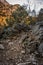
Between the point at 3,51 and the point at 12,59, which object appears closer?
the point at 12,59

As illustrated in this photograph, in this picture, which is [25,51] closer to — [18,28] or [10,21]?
Answer: [18,28]

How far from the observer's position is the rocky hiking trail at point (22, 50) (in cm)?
713

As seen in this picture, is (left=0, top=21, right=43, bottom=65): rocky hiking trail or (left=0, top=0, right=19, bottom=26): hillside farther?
(left=0, top=0, right=19, bottom=26): hillside

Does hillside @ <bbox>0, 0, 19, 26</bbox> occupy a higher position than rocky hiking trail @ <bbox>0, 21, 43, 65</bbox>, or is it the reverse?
rocky hiking trail @ <bbox>0, 21, 43, 65</bbox>

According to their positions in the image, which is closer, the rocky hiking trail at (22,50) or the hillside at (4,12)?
the rocky hiking trail at (22,50)

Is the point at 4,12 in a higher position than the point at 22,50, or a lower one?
lower

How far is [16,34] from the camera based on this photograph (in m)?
9.86

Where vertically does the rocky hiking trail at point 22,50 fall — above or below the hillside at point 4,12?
above

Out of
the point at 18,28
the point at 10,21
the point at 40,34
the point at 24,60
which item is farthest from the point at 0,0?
the point at 24,60

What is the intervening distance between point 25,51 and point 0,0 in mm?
16221

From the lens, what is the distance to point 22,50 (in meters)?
8.03

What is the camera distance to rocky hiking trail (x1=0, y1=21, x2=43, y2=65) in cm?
713

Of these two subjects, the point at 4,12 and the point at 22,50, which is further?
the point at 4,12

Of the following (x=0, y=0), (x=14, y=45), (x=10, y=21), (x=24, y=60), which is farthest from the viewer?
(x=0, y=0)
